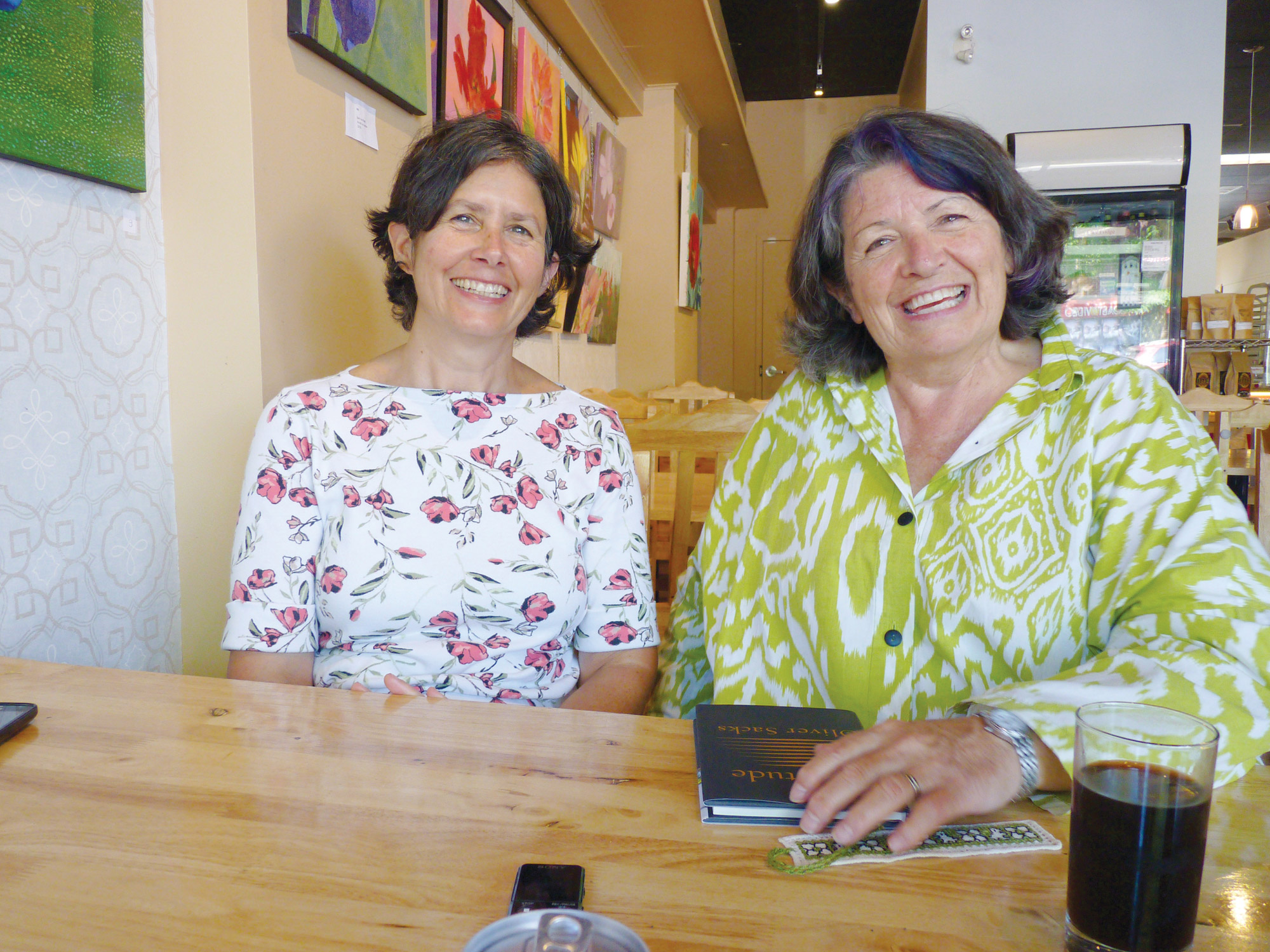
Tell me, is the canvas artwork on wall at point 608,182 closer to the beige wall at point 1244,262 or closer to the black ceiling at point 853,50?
the black ceiling at point 853,50

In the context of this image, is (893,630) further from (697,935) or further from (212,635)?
(212,635)

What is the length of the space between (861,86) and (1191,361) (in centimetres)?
604

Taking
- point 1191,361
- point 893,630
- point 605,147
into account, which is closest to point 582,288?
point 605,147

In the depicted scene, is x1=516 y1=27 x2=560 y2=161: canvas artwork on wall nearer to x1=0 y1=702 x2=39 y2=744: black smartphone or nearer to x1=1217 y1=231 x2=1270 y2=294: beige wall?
x1=0 y1=702 x2=39 y2=744: black smartphone

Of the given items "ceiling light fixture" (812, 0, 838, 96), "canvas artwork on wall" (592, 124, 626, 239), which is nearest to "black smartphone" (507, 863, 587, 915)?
"canvas artwork on wall" (592, 124, 626, 239)

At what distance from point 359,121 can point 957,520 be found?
1.66 m

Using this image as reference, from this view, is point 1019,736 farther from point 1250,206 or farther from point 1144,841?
point 1250,206

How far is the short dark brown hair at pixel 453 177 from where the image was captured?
1.58 metres

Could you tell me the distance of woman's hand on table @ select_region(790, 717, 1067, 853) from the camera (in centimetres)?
72

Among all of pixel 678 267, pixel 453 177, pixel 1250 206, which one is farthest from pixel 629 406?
pixel 1250 206

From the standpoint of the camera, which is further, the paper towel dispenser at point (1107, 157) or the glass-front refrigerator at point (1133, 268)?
the glass-front refrigerator at point (1133, 268)

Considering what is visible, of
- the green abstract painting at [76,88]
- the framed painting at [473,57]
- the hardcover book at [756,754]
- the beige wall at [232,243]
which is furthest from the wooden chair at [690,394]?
the hardcover book at [756,754]

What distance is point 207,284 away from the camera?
1730 millimetres

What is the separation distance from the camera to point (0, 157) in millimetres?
1322
